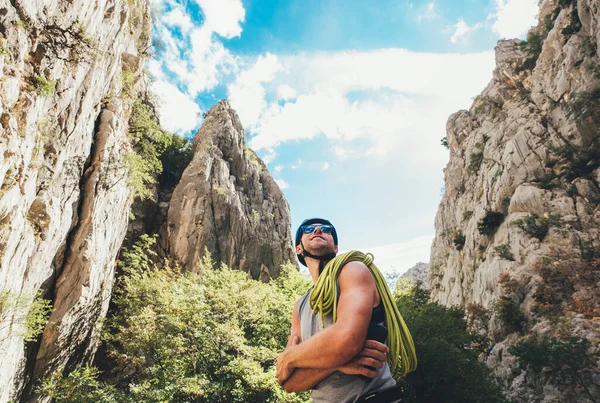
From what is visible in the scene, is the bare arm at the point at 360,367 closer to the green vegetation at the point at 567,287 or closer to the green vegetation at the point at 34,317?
the green vegetation at the point at 34,317

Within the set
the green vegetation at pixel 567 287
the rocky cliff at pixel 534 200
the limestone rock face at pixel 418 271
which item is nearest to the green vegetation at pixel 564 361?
the rocky cliff at pixel 534 200

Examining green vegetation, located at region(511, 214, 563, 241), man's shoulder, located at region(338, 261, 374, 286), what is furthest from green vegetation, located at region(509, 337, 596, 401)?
man's shoulder, located at region(338, 261, 374, 286)

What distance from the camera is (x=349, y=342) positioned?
1.41 meters

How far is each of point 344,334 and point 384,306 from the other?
1.46 feet

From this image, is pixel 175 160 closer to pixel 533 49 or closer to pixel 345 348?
pixel 345 348

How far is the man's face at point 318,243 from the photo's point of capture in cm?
220

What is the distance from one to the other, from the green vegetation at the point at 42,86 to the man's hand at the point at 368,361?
38.8ft

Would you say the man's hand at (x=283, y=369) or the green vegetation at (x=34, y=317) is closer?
the man's hand at (x=283, y=369)

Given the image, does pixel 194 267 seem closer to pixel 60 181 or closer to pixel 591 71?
pixel 60 181

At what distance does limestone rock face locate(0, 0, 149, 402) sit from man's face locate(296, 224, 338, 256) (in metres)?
9.43

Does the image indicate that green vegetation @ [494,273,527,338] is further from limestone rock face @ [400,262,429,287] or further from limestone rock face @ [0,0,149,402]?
limestone rock face @ [400,262,429,287]

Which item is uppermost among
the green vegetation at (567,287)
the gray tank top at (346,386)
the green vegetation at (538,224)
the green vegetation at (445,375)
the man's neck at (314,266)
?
the green vegetation at (538,224)

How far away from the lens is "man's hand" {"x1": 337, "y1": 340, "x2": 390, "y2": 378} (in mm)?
1456

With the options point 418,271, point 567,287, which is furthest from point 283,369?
point 418,271
